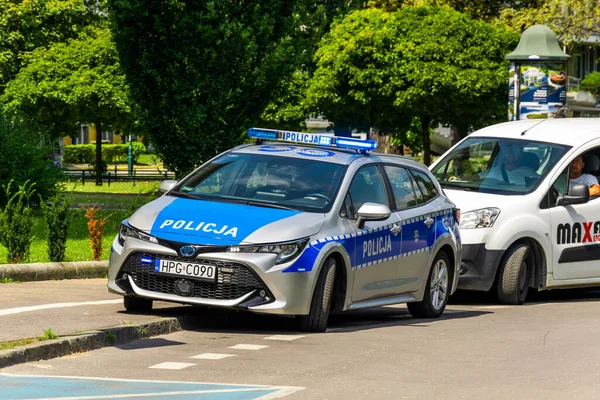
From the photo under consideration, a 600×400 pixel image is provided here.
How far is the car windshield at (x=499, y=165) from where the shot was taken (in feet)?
48.5

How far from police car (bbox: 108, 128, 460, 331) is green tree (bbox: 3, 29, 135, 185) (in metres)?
32.9

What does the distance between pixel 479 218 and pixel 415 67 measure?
87.6 ft

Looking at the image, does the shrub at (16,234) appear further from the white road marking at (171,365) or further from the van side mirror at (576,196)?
the white road marking at (171,365)

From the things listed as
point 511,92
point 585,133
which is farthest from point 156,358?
point 511,92

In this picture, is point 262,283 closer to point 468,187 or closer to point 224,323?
point 224,323

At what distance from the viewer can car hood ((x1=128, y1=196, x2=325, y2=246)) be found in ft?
33.6

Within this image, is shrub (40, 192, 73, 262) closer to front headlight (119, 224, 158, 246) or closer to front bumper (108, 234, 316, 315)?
front headlight (119, 224, 158, 246)

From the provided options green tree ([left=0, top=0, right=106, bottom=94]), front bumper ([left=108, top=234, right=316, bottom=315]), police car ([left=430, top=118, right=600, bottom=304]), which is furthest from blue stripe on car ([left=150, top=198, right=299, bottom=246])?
green tree ([left=0, top=0, right=106, bottom=94])

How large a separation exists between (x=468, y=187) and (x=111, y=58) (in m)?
32.2

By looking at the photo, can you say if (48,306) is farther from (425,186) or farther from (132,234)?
(425,186)

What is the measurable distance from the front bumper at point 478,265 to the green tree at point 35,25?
3500cm

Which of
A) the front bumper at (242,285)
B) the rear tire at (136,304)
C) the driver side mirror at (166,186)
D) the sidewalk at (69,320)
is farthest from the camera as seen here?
the driver side mirror at (166,186)

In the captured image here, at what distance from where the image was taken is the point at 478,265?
46.3 ft

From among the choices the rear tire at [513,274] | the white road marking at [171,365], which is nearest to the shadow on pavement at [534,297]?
the rear tire at [513,274]
